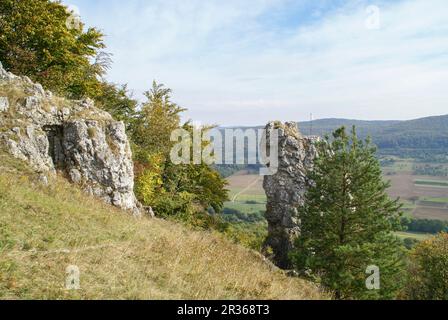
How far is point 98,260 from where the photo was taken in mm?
8016

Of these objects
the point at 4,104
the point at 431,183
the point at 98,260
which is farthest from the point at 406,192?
the point at 98,260

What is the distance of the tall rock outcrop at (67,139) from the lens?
15102 mm

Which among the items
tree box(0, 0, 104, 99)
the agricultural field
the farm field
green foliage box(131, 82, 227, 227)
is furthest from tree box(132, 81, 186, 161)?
the agricultural field

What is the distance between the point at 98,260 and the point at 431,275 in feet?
119

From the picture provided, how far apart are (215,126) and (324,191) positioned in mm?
18674

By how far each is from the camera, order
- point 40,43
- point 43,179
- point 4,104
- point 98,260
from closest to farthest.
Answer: point 98,260 → point 43,179 → point 4,104 → point 40,43

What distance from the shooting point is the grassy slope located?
6.58 meters

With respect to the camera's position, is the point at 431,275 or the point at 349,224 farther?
the point at 431,275

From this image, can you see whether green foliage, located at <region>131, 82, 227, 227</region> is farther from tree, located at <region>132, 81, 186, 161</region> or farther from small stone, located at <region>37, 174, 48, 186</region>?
small stone, located at <region>37, 174, 48, 186</region>

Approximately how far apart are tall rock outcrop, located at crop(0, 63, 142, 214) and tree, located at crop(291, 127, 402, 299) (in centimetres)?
987

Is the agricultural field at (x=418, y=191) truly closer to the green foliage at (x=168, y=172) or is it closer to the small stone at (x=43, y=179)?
the green foliage at (x=168, y=172)

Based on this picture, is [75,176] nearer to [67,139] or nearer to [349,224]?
[67,139]
